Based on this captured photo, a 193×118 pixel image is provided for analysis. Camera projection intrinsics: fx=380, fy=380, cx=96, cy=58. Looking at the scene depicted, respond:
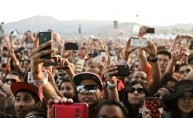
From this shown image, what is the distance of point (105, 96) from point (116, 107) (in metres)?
0.73

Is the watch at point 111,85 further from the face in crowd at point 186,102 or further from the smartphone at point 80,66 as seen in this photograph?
the smartphone at point 80,66

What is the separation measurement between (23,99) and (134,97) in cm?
147

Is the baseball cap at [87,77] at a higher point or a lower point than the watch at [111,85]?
higher

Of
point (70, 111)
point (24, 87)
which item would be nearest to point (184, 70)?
point (24, 87)

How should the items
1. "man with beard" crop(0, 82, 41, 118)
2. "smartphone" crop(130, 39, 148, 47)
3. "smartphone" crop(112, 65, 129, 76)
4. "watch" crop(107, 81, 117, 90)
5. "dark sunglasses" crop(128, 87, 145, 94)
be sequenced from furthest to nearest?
"smartphone" crop(130, 39, 148, 47)
"dark sunglasses" crop(128, 87, 145, 94)
"man with beard" crop(0, 82, 41, 118)
"watch" crop(107, 81, 117, 90)
"smartphone" crop(112, 65, 129, 76)

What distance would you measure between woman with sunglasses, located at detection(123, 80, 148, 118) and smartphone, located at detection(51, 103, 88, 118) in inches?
80.3

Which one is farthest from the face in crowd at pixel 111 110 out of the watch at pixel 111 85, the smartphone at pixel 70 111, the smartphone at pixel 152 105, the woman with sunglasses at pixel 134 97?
the smartphone at pixel 70 111

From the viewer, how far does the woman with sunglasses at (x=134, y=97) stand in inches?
197

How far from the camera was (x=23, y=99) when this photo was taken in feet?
14.9

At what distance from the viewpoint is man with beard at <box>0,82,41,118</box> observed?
4.49m

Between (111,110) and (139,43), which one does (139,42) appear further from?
(111,110)

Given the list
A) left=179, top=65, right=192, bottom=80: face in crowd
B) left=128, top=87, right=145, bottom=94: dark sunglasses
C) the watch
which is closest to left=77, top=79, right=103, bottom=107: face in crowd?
the watch

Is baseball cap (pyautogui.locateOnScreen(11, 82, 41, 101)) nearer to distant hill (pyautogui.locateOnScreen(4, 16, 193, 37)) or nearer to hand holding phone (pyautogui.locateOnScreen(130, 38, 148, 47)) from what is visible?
hand holding phone (pyautogui.locateOnScreen(130, 38, 148, 47))

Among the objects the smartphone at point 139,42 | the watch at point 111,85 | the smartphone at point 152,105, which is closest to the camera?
the smartphone at point 152,105
